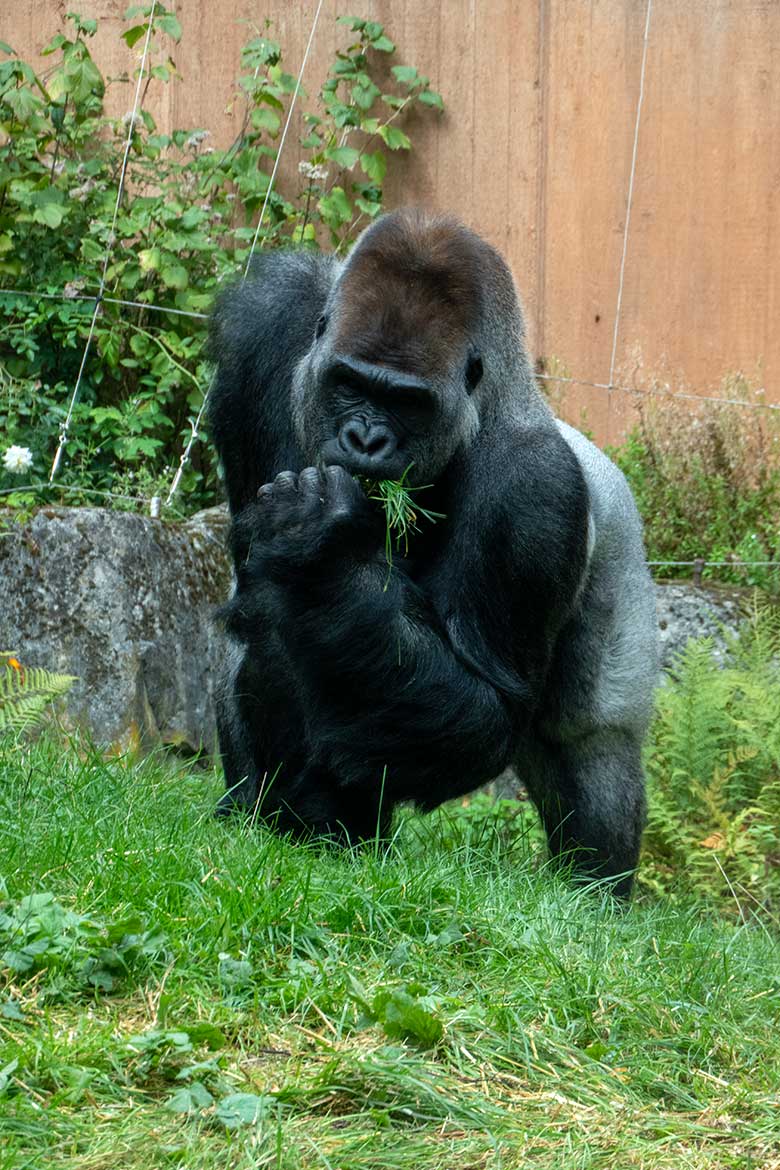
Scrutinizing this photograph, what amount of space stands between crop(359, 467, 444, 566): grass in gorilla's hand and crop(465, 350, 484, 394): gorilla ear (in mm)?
347

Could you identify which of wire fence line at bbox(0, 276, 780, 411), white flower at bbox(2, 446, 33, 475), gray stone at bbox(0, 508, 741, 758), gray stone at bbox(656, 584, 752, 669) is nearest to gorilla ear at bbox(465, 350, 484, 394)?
gray stone at bbox(0, 508, 741, 758)

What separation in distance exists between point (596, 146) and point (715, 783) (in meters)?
3.75

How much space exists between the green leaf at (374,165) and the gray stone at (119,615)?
2578mm

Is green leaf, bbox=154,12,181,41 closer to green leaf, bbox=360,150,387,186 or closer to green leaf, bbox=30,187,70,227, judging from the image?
green leaf, bbox=30,187,70,227

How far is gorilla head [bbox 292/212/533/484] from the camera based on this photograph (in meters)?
3.88

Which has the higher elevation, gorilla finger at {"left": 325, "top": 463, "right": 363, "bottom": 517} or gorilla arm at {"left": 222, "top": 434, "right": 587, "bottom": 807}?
gorilla finger at {"left": 325, "top": 463, "right": 363, "bottom": 517}

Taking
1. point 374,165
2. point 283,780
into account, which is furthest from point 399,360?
point 374,165

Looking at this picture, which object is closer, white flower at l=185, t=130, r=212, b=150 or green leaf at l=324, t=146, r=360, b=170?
white flower at l=185, t=130, r=212, b=150

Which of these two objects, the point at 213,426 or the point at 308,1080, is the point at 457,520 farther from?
the point at 308,1080

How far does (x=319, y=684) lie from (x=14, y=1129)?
1.88 meters

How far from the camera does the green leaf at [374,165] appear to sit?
784 cm

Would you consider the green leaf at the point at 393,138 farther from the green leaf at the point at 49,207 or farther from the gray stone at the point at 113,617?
the gray stone at the point at 113,617

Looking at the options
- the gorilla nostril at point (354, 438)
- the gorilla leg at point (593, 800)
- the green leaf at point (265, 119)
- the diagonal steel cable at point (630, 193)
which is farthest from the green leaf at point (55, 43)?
the gorilla leg at point (593, 800)

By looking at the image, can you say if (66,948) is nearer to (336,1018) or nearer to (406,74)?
(336,1018)
